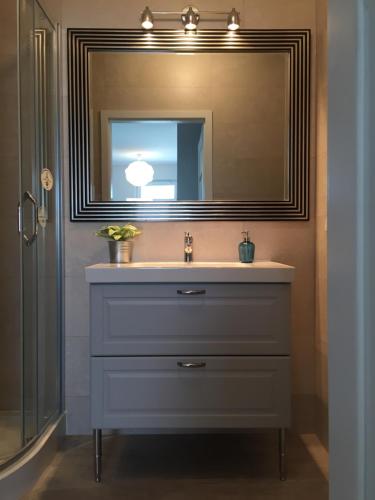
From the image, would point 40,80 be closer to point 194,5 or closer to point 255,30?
point 194,5

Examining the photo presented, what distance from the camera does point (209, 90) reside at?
2133mm

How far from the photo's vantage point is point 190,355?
1690 mm

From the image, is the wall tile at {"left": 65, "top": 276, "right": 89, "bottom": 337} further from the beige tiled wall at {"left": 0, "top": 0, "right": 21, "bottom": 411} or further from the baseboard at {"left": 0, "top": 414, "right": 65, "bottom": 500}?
the baseboard at {"left": 0, "top": 414, "right": 65, "bottom": 500}

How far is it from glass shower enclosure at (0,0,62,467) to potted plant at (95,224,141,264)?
0.27 meters

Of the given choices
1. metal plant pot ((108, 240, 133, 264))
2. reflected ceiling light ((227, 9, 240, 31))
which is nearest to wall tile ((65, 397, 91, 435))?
metal plant pot ((108, 240, 133, 264))

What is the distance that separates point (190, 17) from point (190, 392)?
5.64 ft

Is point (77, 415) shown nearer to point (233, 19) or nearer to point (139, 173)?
point (139, 173)

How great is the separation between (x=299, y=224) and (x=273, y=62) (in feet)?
2.70

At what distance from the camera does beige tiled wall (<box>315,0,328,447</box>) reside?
6.55 feet

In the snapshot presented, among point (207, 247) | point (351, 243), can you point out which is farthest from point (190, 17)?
point (351, 243)

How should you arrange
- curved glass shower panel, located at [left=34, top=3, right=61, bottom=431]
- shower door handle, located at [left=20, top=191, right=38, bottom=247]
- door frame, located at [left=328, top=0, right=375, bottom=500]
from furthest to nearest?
curved glass shower panel, located at [left=34, top=3, right=61, bottom=431], shower door handle, located at [left=20, top=191, right=38, bottom=247], door frame, located at [left=328, top=0, right=375, bottom=500]

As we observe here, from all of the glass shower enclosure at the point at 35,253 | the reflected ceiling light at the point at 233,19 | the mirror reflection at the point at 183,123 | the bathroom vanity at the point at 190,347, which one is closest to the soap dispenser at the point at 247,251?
the mirror reflection at the point at 183,123

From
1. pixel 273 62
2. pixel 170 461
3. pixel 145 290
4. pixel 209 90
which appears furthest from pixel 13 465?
pixel 273 62

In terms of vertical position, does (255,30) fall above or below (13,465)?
above
